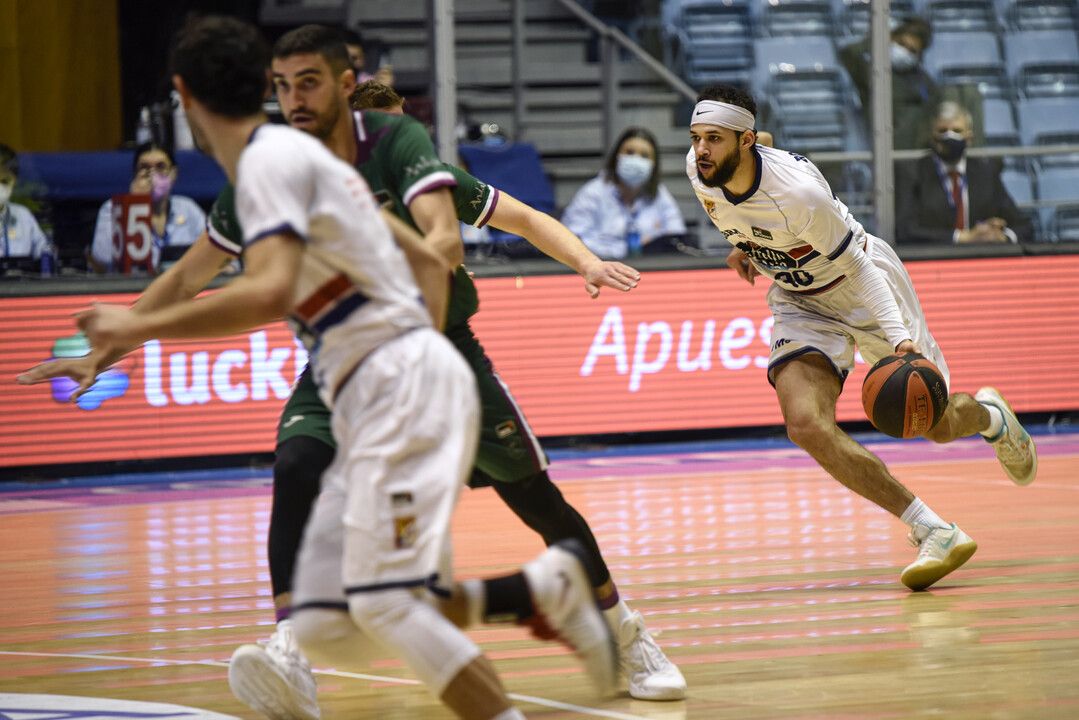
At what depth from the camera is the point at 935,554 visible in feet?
21.4

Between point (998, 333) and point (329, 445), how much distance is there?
870 centimetres

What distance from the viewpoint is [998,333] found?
12.2m

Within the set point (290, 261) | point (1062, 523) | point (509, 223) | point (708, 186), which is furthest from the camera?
point (1062, 523)

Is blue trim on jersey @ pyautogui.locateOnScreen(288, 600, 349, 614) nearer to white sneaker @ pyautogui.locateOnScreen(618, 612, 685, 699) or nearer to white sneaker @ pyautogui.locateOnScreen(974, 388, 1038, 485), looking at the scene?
white sneaker @ pyautogui.locateOnScreen(618, 612, 685, 699)

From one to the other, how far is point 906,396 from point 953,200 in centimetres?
633

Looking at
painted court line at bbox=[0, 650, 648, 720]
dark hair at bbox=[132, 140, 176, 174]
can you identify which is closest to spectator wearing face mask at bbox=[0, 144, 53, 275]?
dark hair at bbox=[132, 140, 176, 174]

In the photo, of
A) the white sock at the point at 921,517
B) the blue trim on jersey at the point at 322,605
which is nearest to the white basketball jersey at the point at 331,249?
the blue trim on jersey at the point at 322,605

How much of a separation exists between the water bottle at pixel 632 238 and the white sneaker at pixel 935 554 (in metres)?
5.72

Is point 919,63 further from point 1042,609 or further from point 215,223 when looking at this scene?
point 215,223

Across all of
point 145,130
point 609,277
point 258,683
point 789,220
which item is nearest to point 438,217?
point 609,277

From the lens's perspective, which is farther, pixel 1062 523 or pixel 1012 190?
pixel 1012 190

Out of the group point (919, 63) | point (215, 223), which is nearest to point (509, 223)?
point (215, 223)

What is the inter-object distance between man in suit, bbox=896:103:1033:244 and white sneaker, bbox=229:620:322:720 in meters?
8.81

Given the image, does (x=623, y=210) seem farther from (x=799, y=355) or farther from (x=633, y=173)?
(x=799, y=355)
